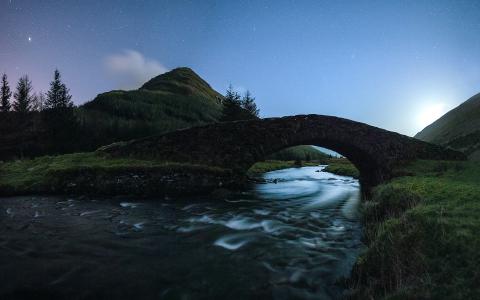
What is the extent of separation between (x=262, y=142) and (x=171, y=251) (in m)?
15.4

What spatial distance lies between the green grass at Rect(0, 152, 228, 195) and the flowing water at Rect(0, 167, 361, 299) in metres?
3.24

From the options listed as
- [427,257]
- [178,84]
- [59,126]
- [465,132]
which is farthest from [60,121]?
[178,84]

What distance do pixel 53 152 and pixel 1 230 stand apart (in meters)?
40.9

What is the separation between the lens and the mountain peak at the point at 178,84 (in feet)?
414

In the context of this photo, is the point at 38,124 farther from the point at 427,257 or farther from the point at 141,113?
the point at 427,257

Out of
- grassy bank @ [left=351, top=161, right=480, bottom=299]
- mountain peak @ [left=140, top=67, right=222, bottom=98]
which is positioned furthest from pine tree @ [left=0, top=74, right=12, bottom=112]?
grassy bank @ [left=351, top=161, right=480, bottom=299]

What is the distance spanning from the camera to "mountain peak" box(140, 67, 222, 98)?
12619cm

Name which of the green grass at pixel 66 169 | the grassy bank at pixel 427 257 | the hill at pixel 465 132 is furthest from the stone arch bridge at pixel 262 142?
the hill at pixel 465 132

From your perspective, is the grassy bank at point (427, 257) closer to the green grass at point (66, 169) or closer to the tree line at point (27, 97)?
the green grass at point (66, 169)

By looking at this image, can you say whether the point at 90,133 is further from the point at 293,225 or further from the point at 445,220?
the point at 445,220

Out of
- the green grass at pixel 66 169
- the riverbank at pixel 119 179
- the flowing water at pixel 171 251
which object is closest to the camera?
the flowing water at pixel 171 251

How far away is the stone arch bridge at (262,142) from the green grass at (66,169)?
3.85ft

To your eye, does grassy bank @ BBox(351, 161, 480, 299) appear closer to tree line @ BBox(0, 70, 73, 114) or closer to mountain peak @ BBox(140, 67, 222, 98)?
tree line @ BBox(0, 70, 73, 114)

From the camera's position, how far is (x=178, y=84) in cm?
13275
